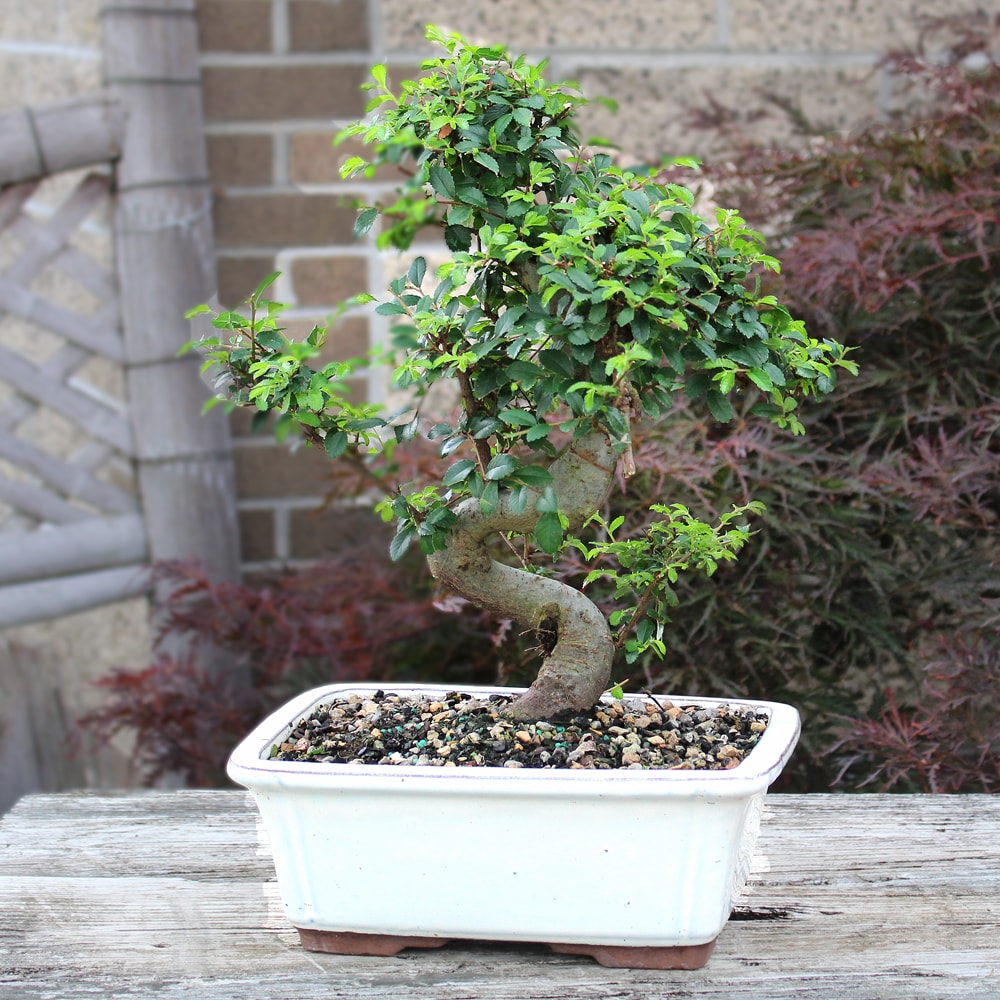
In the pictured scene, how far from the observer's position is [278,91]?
73.4 inches

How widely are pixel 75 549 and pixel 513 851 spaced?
49.2 inches

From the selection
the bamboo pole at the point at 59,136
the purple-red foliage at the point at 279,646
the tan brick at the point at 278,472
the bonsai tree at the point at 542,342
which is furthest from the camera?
the tan brick at the point at 278,472

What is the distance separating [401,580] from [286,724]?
74cm

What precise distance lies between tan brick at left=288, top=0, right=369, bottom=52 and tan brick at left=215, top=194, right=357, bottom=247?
25cm

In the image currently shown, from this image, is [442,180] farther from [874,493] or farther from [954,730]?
[954,730]

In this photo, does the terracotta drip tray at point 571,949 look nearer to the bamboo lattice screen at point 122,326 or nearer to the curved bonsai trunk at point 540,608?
the curved bonsai trunk at point 540,608

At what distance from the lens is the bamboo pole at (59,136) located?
5.57 feet

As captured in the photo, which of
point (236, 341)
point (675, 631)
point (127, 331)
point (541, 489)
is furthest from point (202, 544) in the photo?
point (541, 489)

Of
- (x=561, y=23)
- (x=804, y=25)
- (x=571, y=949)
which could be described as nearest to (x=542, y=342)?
(x=571, y=949)

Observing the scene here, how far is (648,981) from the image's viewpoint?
0.77 meters

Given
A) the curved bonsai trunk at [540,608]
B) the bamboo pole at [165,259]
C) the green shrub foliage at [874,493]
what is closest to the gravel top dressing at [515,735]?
the curved bonsai trunk at [540,608]

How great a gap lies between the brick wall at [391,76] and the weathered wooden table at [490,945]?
2.99 ft

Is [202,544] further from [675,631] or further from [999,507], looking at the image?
[999,507]

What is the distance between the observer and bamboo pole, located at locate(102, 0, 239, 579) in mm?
1761
